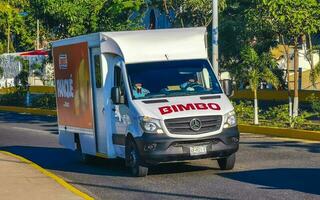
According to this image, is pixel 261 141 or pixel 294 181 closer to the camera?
pixel 294 181

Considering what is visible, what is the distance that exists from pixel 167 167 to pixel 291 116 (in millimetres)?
7300

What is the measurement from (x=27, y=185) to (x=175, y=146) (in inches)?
102

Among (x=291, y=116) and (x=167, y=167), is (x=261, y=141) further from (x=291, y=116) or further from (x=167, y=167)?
(x=167, y=167)

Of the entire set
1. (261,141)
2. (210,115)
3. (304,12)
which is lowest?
(261,141)

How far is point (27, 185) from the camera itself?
Result: 1280 centimetres

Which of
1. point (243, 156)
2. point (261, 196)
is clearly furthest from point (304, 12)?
point (261, 196)

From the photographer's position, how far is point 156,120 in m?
13.2

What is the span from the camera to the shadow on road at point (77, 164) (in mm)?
15062

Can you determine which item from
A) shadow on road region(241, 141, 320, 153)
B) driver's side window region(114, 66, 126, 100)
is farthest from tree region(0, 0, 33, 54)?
driver's side window region(114, 66, 126, 100)

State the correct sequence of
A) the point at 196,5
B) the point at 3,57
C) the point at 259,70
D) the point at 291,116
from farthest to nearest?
the point at 3,57 → the point at 196,5 → the point at 259,70 → the point at 291,116

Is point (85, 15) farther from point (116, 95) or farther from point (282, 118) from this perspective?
point (116, 95)

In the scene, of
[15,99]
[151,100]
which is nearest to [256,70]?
[151,100]

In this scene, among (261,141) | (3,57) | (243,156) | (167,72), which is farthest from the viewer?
(3,57)

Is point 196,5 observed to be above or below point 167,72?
above
